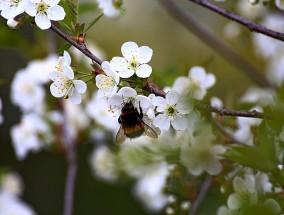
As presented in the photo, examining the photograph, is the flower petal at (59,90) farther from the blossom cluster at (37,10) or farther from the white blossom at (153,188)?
the white blossom at (153,188)

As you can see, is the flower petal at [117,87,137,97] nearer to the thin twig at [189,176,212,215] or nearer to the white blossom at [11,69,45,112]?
the thin twig at [189,176,212,215]

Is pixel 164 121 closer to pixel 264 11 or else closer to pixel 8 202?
pixel 264 11

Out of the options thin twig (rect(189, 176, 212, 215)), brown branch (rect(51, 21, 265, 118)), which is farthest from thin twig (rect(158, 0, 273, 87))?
brown branch (rect(51, 21, 265, 118))

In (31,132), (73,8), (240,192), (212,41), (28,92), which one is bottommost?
(240,192)

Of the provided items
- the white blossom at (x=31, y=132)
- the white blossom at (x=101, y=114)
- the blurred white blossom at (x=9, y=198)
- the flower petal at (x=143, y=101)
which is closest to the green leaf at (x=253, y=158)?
the flower petal at (x=143, y=101)

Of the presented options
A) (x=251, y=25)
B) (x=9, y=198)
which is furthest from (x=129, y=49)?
(x=9, y=198)

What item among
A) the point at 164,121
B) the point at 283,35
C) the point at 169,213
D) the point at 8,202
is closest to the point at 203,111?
the point at 164,121

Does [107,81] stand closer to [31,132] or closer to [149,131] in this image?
[149,131]
